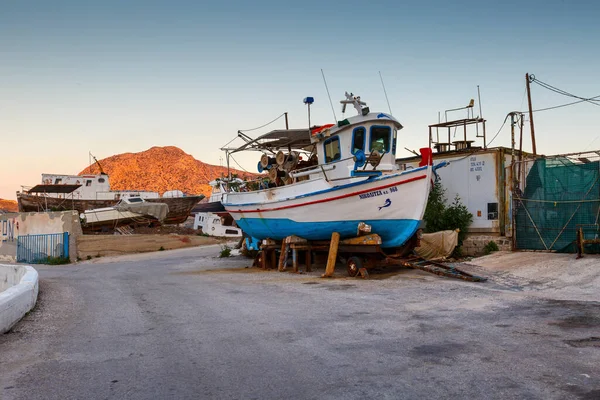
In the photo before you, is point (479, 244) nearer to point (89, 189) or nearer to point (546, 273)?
point (546, 273)

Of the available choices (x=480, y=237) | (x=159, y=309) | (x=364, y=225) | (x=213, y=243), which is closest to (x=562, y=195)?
(x=480, y=237)

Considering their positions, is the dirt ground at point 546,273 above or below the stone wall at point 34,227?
below

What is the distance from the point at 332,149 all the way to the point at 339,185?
1798 mm

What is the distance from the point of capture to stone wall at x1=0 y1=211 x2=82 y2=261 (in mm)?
25547

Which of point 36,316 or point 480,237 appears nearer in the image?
point 36,316

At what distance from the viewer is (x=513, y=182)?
603 inches

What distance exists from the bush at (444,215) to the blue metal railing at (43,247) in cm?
1770

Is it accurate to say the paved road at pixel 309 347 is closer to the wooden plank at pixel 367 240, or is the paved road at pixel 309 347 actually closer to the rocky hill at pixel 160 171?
the wooden plank at pixel 367 240

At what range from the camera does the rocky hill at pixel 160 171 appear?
109m

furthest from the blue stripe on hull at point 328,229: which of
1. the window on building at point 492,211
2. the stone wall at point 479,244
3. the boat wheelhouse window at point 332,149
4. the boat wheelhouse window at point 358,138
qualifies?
the window on building at point 492,211

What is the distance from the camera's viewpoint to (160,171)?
119 meters

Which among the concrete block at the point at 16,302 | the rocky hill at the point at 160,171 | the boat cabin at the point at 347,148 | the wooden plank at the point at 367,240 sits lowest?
the concrete block at the point at 16,302

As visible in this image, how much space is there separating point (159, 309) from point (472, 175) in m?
11.6

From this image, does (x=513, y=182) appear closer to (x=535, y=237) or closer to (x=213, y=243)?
(x=535, y=237)
